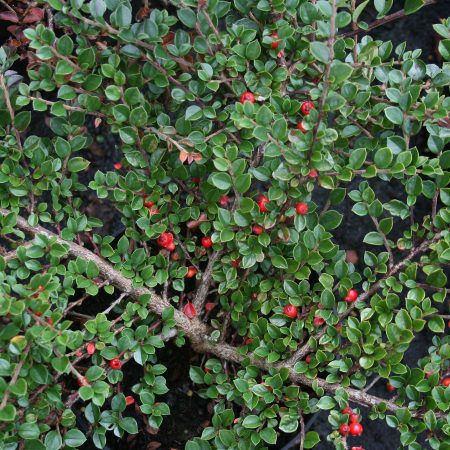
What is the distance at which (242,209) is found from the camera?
1352mm

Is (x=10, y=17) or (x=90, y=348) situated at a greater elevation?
(x=10, y=17)

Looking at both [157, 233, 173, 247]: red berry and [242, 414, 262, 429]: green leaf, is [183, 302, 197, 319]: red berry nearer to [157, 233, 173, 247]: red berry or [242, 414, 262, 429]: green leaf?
[157, 233, 173, 247]: red berry

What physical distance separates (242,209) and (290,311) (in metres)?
0.28

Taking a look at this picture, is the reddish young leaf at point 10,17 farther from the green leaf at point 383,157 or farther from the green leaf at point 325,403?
the green leaf at point 325,403

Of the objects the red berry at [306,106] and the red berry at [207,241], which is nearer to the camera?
the red berry at [306,106]

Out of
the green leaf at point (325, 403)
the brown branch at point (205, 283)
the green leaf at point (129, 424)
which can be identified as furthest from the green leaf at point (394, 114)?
the green leaf at point (129, 424)

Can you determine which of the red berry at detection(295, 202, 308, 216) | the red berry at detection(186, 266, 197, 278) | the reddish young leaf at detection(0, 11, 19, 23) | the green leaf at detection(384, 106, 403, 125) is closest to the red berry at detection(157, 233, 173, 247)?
the red berry at detection(186, 266, 197, 278)

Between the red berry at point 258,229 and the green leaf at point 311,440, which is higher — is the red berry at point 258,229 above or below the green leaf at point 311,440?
above

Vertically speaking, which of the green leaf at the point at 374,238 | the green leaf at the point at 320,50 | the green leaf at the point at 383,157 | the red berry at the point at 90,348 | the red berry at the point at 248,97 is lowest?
the red berry at the point at 90,348

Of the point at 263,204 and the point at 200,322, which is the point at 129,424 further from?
the point at 263,204

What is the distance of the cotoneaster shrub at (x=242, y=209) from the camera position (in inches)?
52.5

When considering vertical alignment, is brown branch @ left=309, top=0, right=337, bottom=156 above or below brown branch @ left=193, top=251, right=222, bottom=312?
above

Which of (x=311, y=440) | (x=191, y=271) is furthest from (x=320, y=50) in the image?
(x=311, y=440)

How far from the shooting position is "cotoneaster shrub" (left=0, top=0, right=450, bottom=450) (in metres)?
1.33
